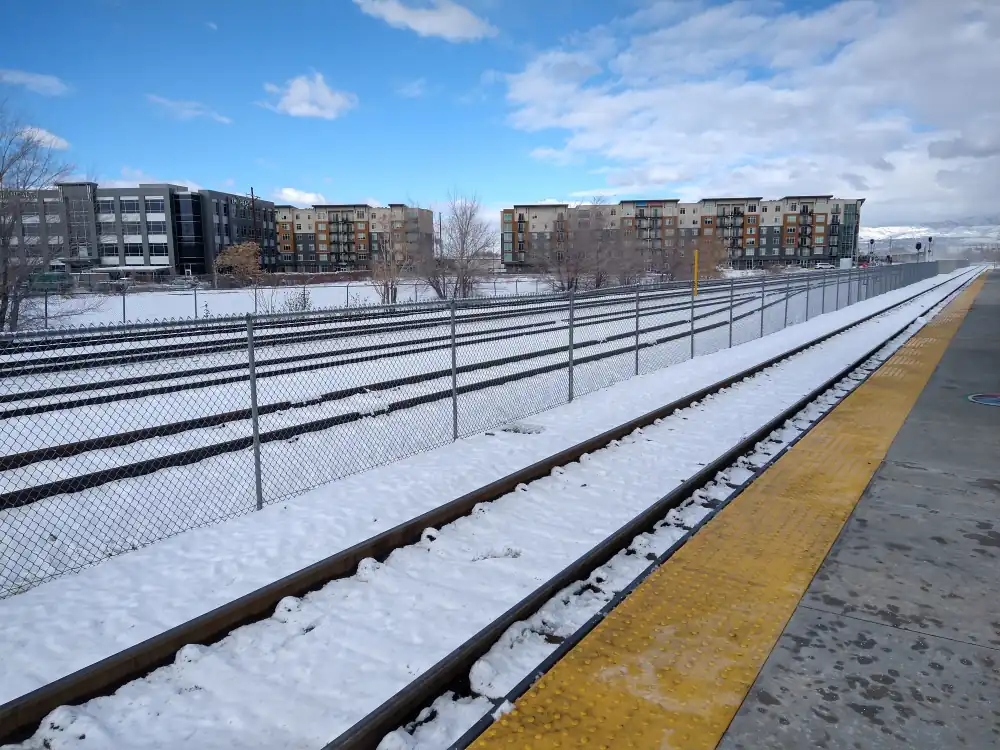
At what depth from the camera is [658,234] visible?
402 ft

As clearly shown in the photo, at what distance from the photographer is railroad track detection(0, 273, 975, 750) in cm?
336

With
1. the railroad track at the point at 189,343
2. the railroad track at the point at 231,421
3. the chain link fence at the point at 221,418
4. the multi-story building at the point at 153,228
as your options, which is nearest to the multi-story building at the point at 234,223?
the multi-story building at the point at 153,228

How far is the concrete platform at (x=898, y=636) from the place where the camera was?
319 centimetres

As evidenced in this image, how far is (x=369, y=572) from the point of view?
199 inches

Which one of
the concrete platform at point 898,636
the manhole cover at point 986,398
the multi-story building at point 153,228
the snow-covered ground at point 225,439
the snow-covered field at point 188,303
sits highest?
the multi-story building at point 153,228

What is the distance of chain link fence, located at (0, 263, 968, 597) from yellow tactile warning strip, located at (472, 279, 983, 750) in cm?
390

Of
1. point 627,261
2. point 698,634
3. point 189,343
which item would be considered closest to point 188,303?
point 627,261

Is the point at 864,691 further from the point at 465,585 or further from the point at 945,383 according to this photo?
the point at 945,383

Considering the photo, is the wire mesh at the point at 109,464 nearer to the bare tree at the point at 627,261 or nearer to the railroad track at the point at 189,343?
the railroad track at the point at 189,343

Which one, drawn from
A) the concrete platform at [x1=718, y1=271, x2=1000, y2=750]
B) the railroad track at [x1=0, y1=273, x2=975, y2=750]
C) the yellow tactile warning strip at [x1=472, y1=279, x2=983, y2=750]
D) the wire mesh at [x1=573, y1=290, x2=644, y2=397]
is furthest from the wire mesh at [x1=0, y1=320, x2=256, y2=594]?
the wire mesh at [x1=573, y1=290, x2=644, y2=397]

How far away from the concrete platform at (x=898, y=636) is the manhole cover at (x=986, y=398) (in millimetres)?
4220

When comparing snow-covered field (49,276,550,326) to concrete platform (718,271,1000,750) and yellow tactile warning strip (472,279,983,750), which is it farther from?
concrete platform (718,271,1000,750)

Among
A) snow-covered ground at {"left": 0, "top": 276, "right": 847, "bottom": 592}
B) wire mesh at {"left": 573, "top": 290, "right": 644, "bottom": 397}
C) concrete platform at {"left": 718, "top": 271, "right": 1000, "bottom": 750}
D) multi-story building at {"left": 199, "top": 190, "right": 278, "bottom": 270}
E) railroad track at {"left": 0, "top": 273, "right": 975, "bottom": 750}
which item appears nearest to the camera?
concrete platform at {"left": 718, "top": 271, "right": 1000, "bottom": 750}

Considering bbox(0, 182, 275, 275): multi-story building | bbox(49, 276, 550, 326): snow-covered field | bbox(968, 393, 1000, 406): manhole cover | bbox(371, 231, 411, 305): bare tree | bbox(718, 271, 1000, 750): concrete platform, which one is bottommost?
bbox(718, 271, 1000, 750): concrete platform
